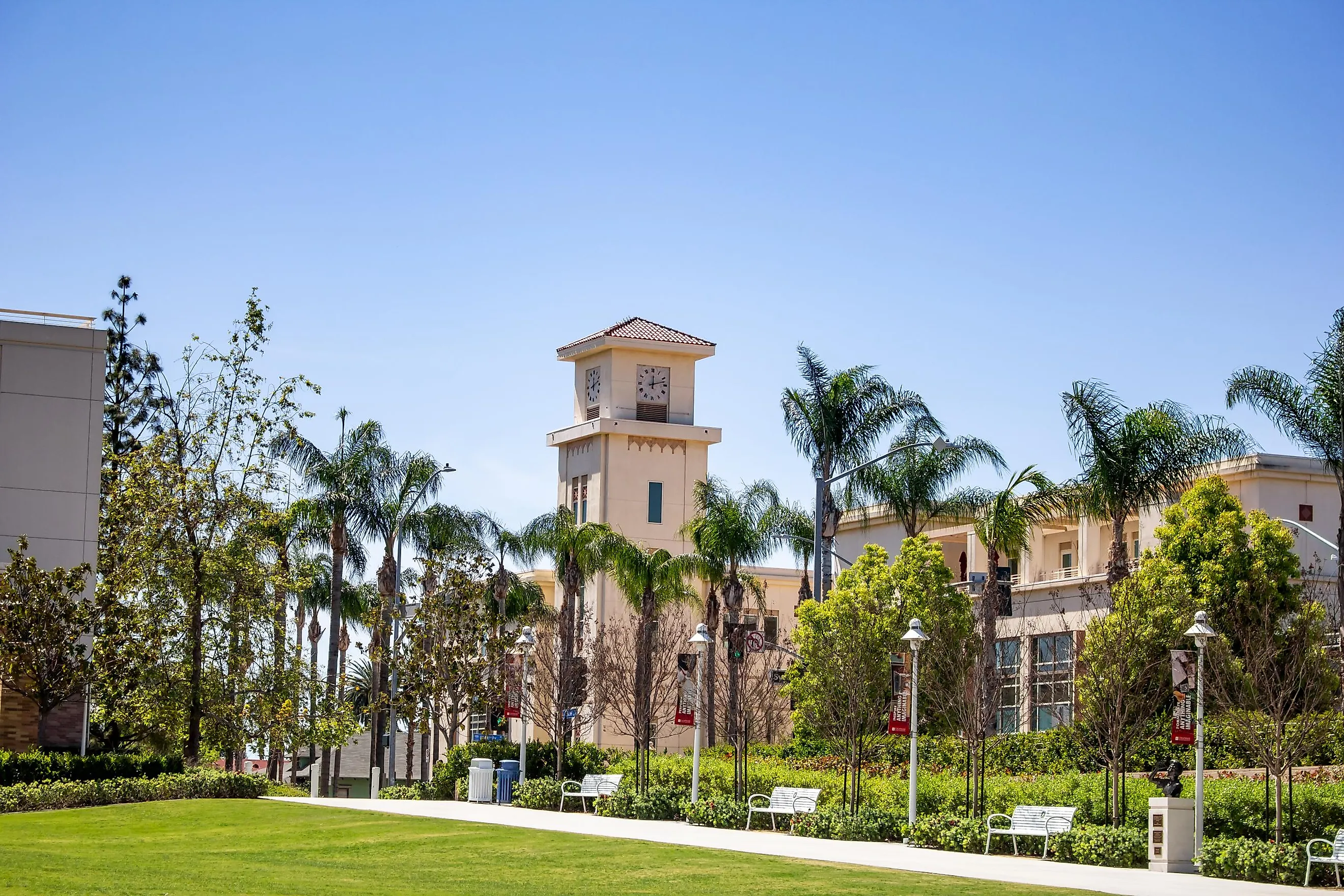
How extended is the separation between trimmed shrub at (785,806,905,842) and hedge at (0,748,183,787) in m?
15.5

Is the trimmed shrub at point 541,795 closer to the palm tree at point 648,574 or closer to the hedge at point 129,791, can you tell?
the hedge at point 129,791

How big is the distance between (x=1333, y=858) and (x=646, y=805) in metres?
14.9

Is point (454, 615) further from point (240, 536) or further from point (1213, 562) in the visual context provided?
point (1213, 562)

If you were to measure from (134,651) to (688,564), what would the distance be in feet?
72.9

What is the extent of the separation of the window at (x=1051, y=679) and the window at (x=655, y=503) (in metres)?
19.9

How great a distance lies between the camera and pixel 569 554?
196 ft

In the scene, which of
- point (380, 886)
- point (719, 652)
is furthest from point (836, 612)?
point (719, 652)

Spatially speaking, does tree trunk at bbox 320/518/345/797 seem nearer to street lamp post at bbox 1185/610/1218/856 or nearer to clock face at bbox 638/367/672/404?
clock face at bbox 638/367/672/404

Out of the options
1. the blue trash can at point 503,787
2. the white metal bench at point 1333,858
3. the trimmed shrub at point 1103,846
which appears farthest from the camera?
the blue trash can at point 503,787

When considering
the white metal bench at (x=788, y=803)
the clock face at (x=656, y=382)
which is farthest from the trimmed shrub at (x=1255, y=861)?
the clock face at (x=656, y=382)

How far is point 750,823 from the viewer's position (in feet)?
101

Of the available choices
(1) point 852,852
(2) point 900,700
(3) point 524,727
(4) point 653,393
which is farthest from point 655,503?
(1) point 852,852

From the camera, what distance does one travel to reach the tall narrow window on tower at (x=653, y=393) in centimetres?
6806

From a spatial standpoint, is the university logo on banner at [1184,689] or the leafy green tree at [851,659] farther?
the leafy green tree at [851,659]
